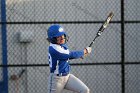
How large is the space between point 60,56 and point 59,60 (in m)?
0.08

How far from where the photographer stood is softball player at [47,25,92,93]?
19.7 feet

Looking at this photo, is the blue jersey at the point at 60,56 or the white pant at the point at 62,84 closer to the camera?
the blue jersey at the point at 60,56

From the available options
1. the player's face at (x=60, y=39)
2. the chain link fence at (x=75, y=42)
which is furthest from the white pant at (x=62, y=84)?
the chain link fence at (x=75, y=42)

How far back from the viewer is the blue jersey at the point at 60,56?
236 inches

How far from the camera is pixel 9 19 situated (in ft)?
26.1

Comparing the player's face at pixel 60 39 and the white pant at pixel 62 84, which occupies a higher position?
the player's face at pixel 60 39

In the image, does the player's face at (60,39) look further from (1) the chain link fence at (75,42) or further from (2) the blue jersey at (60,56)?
(1) the chain link fence at (75,42)

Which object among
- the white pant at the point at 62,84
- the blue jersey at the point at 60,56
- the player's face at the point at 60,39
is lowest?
the white pant at the point at 62,84

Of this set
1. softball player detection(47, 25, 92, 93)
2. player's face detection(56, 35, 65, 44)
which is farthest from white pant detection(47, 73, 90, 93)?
player's face detection(56, 35, 65, 44)

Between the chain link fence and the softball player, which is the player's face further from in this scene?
the chain link fence

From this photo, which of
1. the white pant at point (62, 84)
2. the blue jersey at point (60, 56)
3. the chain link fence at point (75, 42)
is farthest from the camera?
the chain link fence at point (75, 42)

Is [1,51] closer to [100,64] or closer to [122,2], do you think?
[100,64]

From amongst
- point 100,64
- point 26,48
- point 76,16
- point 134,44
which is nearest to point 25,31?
point 26,48

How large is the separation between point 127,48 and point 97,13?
82 centimetres
